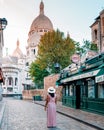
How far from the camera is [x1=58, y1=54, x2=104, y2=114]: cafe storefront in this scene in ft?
65.7

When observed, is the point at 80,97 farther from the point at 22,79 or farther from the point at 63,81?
the point at 22,79

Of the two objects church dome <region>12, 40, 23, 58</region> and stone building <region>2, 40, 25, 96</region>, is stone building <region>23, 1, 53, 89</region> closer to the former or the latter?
stone building <region>2, 40, 25, 96</region>

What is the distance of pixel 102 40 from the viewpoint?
46.6 meters

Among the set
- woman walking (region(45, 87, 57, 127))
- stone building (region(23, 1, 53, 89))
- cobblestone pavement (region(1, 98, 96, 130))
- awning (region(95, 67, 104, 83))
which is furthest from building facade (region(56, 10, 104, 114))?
stone building (region(23, 1, 53, 89))

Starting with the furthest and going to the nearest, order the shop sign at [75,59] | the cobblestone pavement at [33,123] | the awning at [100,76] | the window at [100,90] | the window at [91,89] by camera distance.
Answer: the shop sign at [75,59]
the window at [91,89]
the window at [100,90]
the awning at [100,76]
the cobblestone pavement at [33,123]

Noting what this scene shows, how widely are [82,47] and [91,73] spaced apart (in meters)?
39.6

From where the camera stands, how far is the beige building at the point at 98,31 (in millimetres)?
44938

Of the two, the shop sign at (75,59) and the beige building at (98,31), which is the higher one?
the beige building at (98,31)

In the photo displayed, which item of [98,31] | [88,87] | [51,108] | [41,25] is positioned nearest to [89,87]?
[88,87]

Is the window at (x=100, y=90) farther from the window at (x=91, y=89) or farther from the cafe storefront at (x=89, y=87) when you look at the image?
the window at (x=91, y=89)

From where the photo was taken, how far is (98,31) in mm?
49000

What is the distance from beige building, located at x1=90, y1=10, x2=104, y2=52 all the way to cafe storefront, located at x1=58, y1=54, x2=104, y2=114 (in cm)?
1783

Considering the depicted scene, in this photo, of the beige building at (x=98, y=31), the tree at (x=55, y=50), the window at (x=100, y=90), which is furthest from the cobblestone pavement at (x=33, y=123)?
the tree at (x=55, y=50)

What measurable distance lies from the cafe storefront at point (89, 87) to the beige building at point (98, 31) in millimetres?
17833
